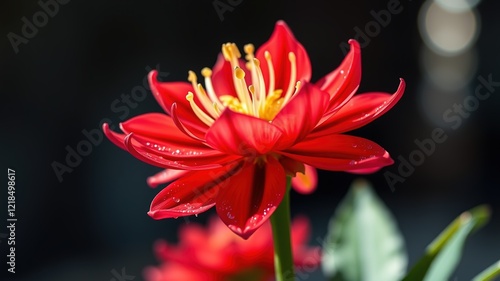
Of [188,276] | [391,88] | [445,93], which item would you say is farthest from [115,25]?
[188,276]

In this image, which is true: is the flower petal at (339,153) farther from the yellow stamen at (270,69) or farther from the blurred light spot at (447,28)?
the blurred light spot at (447,28)

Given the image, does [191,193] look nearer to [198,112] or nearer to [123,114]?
[198,112]

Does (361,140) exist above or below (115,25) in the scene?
below

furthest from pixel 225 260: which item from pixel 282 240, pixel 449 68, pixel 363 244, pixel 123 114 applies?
pixel 449 68

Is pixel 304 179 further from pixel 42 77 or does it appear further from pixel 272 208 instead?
pixel 42 77

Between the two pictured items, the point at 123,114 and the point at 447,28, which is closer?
the point at 123,114

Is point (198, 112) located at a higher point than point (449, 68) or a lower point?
higher
